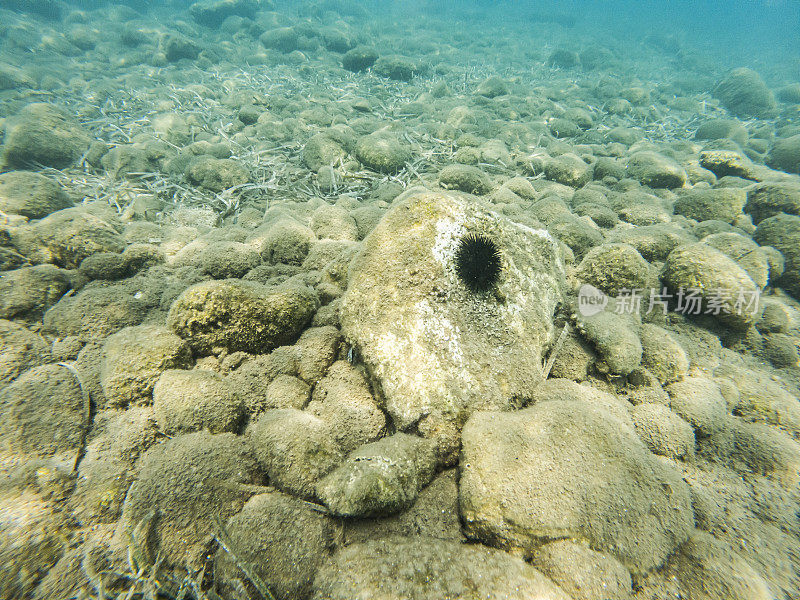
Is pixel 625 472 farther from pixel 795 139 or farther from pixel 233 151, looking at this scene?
pixel 795 139

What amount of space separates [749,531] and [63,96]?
16272 millimetres

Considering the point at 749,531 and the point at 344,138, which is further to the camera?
the point at 344,138

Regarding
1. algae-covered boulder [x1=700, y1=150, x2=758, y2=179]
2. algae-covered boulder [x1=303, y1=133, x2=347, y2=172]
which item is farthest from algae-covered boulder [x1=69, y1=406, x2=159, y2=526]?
algae-covered boulder [x1=700, y1=150, x2=758, y2=179]

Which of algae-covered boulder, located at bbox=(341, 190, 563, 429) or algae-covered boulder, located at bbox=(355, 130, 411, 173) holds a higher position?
algae-covered boulder, located at bbox=(355, 130, 411, 173)

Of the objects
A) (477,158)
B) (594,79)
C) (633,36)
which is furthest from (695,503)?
(633,36)

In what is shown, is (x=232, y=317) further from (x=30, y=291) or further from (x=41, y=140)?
(x=41, y=140)

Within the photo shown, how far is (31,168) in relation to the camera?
5.52m

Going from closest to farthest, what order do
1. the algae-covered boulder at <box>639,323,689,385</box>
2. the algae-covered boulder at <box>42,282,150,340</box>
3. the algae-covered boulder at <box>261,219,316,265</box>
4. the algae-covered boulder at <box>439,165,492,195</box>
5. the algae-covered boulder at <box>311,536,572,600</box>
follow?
1. the algae-covered boulder at <box>311,536,572,600</box>
2. the algae-covered boulder at <box>42,282,150,340</box>
3. the algae-covered boulder at <box>639,323,689,385</box>
4. the algae-covered boulder at <box>261,219,316,265</box>
5. the algae-covered boulder at <box>439,165,492,195</box>

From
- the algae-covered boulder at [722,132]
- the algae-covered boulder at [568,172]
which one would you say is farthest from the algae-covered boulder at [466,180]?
the algae-covered boulder at [722,132]

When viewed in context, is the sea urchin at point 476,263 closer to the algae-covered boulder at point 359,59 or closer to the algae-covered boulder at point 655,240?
the algae-covered boulder at point 655,240

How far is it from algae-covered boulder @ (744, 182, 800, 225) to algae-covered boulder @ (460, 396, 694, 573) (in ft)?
17.7

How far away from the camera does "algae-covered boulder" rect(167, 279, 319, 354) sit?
2.15m

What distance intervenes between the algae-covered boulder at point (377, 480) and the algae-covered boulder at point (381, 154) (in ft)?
17.0

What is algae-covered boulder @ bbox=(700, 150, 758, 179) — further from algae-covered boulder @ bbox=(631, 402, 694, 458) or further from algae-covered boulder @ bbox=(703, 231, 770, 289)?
algae-covered boulder @ bbox=(631, 402, 694, 458)
